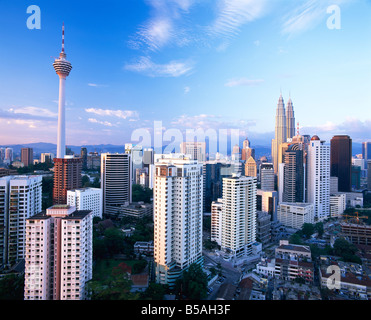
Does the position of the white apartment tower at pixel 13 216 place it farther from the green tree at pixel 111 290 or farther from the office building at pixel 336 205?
the office building at pixel 336 205

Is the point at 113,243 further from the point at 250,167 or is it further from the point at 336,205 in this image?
the point at 336,205

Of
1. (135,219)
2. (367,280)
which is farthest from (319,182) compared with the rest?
(135,219)

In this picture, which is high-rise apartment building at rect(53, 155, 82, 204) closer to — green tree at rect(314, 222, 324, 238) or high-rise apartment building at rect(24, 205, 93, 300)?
high-rise apartment building at rect(24, 205, 93, 300)

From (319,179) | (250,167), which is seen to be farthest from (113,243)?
(319,179)

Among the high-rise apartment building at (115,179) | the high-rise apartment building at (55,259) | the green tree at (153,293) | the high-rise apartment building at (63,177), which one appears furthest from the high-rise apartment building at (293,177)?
the high-rise apartment building at (55,259)

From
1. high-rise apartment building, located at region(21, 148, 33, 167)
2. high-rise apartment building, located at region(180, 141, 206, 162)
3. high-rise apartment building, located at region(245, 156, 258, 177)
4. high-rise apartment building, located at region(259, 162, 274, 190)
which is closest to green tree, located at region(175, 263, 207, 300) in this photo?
high-rise apartment building, located at region(180, 141, 206, 162)

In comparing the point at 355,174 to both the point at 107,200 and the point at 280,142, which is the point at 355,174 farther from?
the point at 107,200
